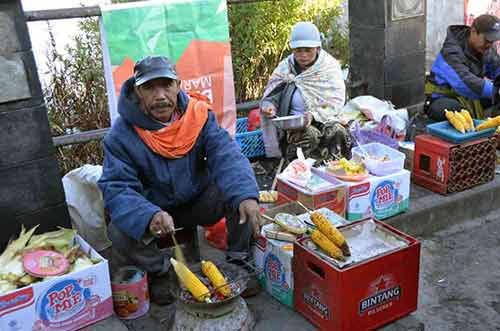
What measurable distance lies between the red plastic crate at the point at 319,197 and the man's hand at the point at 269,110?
102 cm

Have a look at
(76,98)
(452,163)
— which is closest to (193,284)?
(452,163)

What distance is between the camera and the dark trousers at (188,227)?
11.9ft

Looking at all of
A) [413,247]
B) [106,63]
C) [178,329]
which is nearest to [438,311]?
[413,247]

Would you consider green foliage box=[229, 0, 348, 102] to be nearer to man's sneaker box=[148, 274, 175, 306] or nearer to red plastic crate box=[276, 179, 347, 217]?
red plastic crate box=[276, 179, 347, 217]

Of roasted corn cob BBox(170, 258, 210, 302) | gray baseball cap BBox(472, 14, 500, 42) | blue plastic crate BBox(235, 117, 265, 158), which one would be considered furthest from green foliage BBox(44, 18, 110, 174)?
gray baseball cap BBox(472, 14, 500, 42)

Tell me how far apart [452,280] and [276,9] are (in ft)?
13.3

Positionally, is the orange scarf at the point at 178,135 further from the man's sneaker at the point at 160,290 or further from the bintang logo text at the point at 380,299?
the bintang logo text at the point at 380,299

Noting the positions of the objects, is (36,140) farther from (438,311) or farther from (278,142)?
(438,311)

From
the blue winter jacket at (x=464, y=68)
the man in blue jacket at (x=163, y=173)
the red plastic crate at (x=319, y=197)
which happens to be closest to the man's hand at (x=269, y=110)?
the red plastic crate at (x=319, y=197)

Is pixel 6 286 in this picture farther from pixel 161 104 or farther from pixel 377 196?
pixel 377 196

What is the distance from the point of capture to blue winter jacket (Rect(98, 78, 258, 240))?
11.4ft

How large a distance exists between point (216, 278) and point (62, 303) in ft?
2.89

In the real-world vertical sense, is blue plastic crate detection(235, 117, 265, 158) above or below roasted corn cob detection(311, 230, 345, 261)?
below

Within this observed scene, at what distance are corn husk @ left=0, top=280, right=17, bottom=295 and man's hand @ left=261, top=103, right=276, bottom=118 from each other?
280cm
